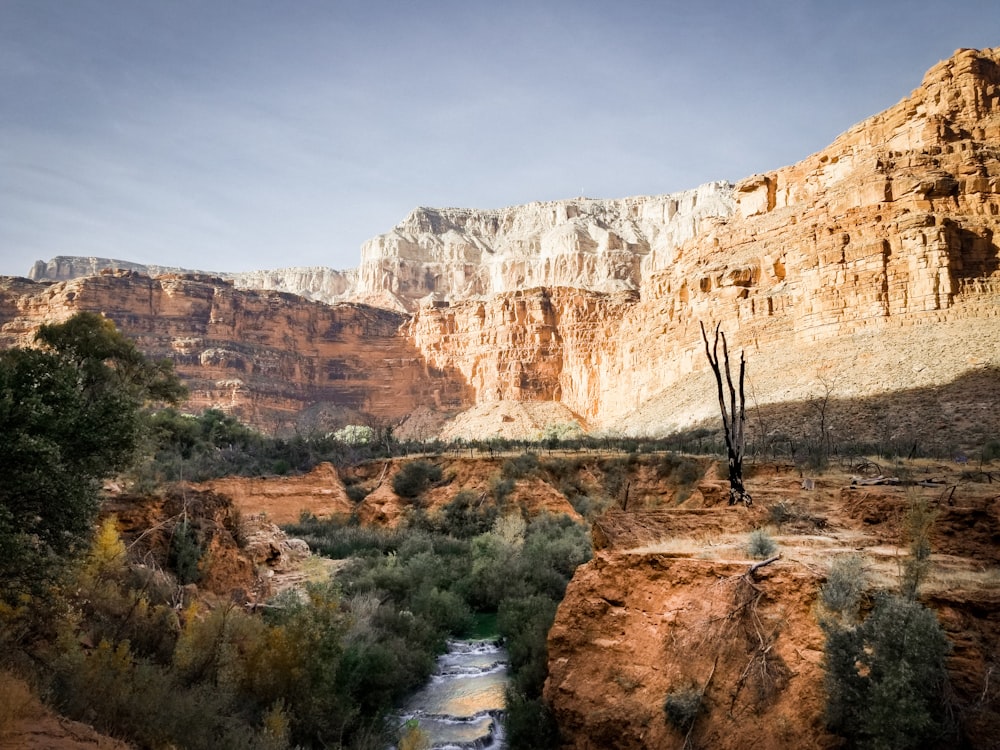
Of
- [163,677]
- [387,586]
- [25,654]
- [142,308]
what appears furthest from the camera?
[142,308]

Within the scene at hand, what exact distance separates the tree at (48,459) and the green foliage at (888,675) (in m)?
8.75

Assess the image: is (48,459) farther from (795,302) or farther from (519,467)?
(795,302)

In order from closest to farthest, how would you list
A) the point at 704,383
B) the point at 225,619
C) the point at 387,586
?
1. the point at 225,619
2. the point at 387,586
3. the point at 704,383

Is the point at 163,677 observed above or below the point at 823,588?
below

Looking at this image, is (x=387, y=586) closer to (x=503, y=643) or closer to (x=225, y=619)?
(x=503, y=643)

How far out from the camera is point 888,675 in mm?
5719

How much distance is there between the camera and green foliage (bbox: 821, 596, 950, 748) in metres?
5.59

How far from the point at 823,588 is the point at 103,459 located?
9808mm

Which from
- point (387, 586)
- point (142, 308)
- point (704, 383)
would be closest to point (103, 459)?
point (387, 586)

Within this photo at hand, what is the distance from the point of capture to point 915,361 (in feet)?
123

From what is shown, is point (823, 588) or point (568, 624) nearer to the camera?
point (823, 588)

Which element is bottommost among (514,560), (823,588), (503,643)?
(503,643)

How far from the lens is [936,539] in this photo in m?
8.55

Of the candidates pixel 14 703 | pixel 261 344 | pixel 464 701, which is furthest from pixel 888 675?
pixel 261 344
